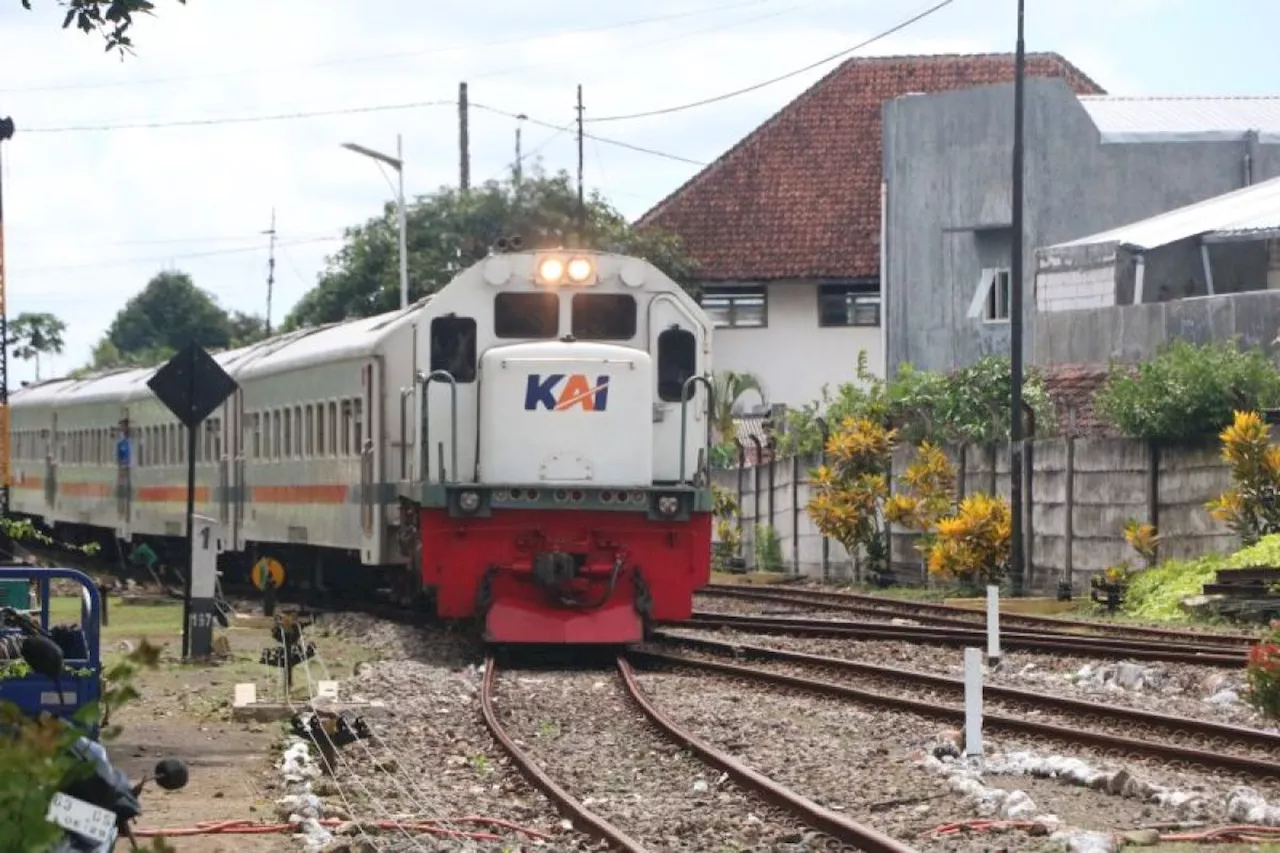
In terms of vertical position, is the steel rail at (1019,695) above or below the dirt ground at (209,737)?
above

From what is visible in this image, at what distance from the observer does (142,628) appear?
21656 millimetres

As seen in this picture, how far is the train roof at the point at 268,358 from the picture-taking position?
66.8 feet

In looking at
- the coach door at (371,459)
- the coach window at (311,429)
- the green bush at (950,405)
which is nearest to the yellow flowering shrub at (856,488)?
the green bush at (950,405)

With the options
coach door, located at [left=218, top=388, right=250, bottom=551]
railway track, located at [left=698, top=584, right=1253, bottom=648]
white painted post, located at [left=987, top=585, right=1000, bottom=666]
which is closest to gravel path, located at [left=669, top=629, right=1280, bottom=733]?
white painted post, located at [left=987, top=585, right=1000, bottom=666]

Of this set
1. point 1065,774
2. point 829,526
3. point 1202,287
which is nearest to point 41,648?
point 1065,774

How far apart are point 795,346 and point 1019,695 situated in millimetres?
41822

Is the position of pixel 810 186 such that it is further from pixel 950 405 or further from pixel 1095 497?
pixel 1095 497

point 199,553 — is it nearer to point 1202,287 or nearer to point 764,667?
point 764,667

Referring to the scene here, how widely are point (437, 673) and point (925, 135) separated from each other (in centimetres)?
2973

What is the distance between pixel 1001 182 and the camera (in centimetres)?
4294

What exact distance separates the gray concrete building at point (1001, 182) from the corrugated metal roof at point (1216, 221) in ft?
12.4

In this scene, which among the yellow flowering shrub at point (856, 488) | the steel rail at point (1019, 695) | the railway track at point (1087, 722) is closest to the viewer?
the railway track at point (1087, 722)

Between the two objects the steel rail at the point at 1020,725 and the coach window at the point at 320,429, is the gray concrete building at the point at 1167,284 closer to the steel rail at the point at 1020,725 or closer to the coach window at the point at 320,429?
the coach window at the point at 320,429

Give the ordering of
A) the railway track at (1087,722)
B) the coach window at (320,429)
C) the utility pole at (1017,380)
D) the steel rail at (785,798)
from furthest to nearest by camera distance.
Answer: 1. the utility pole at (1017,380)
2. the coach window at (320,429)
3. the railway track at (1087,722)
4. the steel rail at (785,798)
